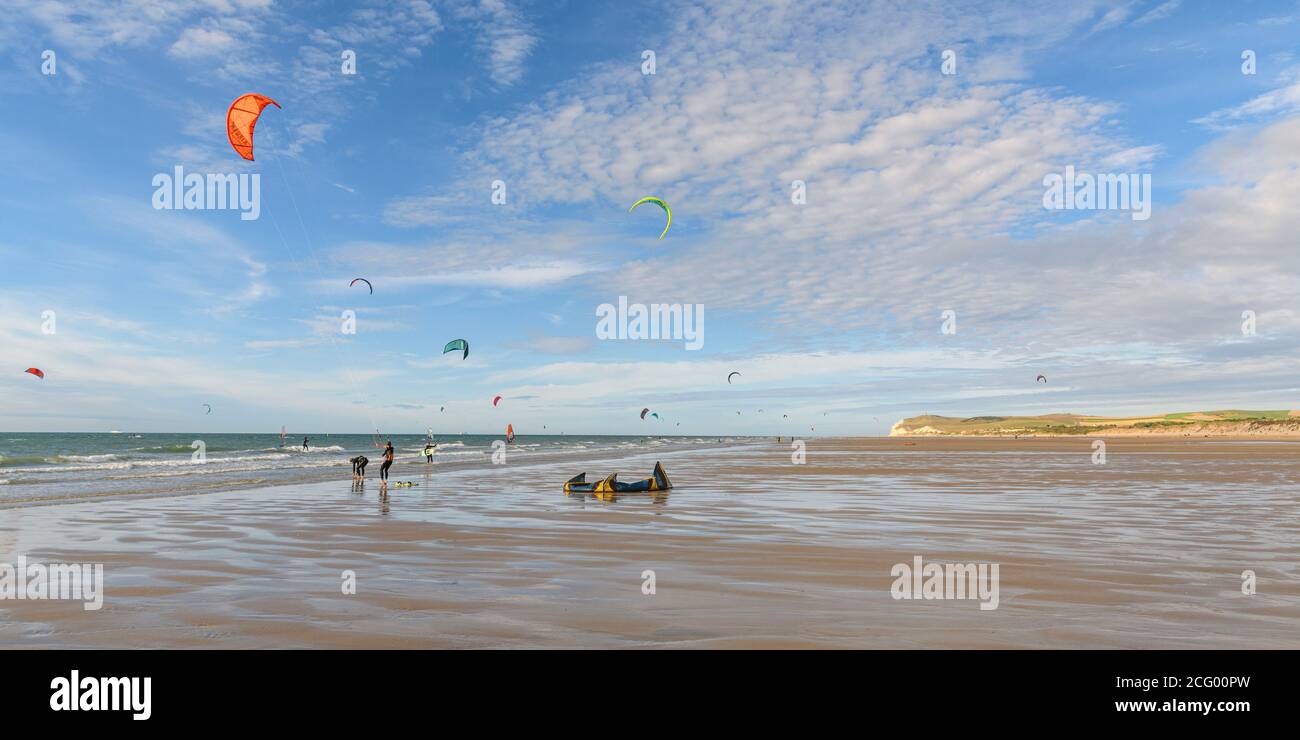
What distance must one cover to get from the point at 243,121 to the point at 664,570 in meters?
18.1

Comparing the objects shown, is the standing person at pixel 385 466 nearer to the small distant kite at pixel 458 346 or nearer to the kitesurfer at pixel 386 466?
the kitesurfer at pixel 386 466

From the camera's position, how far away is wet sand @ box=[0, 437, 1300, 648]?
6574mm

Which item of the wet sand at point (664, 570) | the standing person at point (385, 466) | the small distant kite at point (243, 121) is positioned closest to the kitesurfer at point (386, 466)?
the standing person at point (385, 466)

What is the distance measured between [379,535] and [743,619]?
30.1 ft

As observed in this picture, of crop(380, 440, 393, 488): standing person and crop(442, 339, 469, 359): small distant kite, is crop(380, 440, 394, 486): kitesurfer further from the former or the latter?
crop(442, 339, 469, 359): small distant kite

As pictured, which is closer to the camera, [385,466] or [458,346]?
[385,466]

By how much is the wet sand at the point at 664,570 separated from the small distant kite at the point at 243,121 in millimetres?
9906

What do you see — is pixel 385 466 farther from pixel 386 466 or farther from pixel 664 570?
pixel 664 570

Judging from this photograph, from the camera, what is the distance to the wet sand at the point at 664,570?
21.6 feet

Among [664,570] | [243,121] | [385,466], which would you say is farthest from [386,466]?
[664,570]

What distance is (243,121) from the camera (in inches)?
780
